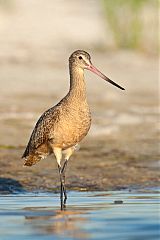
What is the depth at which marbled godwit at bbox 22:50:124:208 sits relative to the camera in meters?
10.6

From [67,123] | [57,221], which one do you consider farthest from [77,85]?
[57,221]

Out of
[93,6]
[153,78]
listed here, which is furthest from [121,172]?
[93,6]

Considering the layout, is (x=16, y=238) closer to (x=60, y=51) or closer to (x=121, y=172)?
(x=121, y=172)

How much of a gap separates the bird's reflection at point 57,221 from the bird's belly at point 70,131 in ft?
3.39

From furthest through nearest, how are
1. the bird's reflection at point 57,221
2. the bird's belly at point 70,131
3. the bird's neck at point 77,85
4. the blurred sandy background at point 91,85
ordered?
the blurred sandy background at point 91,85 → the bird's neck at point 77,85 → the bird's belly at point 70,131 → the bird's reflection at point 57,221

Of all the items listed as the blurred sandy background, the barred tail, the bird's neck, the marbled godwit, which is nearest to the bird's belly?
the marbled godwit

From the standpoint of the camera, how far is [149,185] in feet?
38.6

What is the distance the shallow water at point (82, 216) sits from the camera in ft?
27.5

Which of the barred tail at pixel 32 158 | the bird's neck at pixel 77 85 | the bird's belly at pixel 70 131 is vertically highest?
the bird's neck at pixel 77 85

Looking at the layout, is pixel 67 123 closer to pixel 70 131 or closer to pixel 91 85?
pixel 70 131

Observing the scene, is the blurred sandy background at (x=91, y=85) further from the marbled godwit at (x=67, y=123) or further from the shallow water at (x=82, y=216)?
the shallow water at (x=82, y=216)

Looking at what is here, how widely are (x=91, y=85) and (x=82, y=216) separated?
34.0ft

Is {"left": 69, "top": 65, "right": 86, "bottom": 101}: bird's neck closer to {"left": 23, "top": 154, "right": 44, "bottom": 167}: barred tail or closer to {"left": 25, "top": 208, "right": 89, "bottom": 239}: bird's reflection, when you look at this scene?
{"left": 23, "top": 154, "right": 44, "bottom": 167}: barred tail

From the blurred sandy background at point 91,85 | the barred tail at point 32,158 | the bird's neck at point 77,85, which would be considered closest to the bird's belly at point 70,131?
the bird's neck at point 77,85
